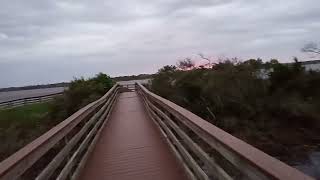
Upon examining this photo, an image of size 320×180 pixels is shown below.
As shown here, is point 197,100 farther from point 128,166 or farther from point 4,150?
point 128,166

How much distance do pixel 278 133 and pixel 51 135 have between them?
35.9 meters

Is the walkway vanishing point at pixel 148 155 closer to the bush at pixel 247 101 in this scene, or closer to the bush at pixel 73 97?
the bush at pixel 73 97

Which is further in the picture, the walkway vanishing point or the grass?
the grass

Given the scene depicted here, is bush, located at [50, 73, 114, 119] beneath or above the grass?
above

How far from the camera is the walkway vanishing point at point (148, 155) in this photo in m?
3.47

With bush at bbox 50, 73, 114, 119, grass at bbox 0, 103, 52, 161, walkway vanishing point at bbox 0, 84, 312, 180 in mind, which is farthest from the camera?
bush at bbox 50, 73, 114, 119

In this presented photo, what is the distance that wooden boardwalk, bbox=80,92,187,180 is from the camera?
25.6 ft

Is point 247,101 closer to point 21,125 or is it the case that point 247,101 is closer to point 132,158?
point 21,125

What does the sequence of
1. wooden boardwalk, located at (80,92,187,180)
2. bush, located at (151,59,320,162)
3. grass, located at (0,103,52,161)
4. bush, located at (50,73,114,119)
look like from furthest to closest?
bush, located at (151,59,320,162)
bush, located at (50,73,114,119)
grass, located at (0,103,52,161)
wooden boardwalk, located at (80,92,187,180)

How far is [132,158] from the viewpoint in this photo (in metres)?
9.25

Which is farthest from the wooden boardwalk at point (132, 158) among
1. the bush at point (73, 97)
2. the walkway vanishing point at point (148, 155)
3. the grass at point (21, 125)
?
the bush at point (73, 97)

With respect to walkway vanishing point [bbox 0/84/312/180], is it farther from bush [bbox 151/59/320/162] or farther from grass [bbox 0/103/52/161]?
bush [bbox 151/59/320/162]

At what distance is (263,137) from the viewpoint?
123 ft

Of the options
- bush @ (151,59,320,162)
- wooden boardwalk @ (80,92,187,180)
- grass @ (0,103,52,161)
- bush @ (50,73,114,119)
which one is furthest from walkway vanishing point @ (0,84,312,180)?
bush @ (151,59,320,162)
